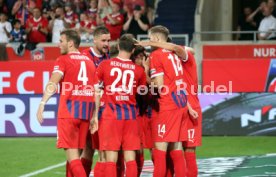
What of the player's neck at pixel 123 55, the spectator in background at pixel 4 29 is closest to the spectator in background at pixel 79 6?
the spectator in background at pixel 4 29

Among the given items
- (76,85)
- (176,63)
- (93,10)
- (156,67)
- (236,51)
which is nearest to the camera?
(76,85)

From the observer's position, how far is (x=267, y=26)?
22.5 m

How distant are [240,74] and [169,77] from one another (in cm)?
812

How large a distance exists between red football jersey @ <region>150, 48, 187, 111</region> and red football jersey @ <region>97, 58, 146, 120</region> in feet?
1.25

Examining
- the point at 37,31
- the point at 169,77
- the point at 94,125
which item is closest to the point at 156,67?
the point at 169,77

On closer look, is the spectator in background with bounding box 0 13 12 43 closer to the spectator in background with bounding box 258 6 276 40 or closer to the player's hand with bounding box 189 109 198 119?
the spectator in background with bounding box 258 6 276 40

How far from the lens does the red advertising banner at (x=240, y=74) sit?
739 inches

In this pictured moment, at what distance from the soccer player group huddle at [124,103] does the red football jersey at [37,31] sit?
461 inches

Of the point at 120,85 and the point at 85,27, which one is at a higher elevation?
the point at 85,27

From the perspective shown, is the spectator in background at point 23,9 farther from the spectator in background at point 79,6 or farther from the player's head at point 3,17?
the spectator in background at point 79,6

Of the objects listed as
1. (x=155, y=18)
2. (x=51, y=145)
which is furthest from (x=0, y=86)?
(x=155, y=18)

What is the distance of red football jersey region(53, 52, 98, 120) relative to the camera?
10961 mm

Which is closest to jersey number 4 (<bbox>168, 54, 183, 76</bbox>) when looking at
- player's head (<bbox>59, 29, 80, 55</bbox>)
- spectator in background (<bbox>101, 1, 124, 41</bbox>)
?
player's head (<bbox>59, 29, 80, 55</bbox>)

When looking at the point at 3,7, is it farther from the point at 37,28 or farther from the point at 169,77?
the point at 169,77
